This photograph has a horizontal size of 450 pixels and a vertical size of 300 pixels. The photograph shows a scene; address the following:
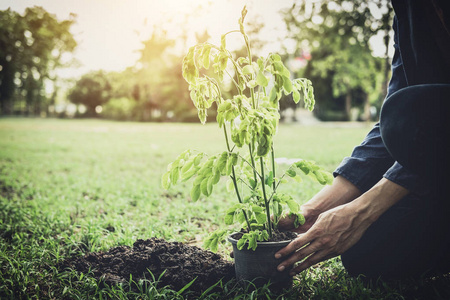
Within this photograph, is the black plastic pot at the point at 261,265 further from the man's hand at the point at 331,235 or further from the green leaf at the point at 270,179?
the green leaf at the point at 270,179

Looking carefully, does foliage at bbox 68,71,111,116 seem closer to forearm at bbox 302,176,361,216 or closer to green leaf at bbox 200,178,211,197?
forearm at bbox 302,176,361,216

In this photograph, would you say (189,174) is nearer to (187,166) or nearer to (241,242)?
(187,166)

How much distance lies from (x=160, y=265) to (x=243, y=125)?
1104 millimetres

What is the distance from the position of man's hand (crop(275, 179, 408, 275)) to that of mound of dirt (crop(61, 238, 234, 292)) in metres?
0.55

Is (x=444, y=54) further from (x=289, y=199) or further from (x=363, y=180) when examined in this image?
(x=289, y=199)

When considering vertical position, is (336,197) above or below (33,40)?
below

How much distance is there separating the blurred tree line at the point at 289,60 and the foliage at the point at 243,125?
4965mm

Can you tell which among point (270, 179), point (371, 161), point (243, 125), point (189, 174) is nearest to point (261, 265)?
point (270, 179)

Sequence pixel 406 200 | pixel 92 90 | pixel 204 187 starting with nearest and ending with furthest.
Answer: pixel 204 187 → pixel 406 200 → pixel 92 90

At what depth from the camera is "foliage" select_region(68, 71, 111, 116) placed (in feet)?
213

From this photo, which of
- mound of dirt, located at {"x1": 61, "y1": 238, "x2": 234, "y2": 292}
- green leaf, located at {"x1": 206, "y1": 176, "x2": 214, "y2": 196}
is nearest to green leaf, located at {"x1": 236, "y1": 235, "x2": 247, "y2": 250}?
green leaf, located at {"x1": 206, "y1": 176, "x2": 214, "y2": 196}

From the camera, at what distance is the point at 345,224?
172cm

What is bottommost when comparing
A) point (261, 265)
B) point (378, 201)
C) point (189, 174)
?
point (261, 265)

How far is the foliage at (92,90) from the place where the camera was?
64938 millimetres
